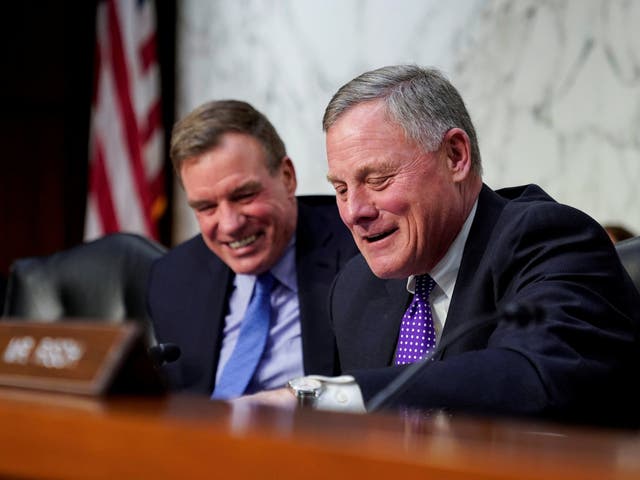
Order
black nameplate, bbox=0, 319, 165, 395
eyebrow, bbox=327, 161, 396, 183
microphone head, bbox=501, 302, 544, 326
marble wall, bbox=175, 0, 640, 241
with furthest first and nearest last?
1. marble wall, bbox=175, 0, 640, 241
2. eyebrow, bbox=327, 161, 396, 183
3. microphone head, bbox=501, 302, 544, 326
4. black nameplate, bbox=0, 319, 165, 395

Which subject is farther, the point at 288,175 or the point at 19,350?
the point at 288,175

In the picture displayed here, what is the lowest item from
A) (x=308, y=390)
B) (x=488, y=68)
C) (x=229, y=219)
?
(x=308, y=390)

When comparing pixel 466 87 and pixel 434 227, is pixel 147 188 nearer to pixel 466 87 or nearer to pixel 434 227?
pixel 466 87

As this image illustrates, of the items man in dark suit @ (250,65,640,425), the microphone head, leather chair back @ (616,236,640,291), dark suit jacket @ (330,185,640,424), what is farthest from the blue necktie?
the microphone head

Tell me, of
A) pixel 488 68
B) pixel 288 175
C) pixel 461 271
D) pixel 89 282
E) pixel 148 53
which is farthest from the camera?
pixel 148 53

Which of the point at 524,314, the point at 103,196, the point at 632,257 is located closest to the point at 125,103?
the point at 103,196

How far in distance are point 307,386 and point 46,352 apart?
20.2 inches

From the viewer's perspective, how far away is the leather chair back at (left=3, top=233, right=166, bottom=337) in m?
3.32

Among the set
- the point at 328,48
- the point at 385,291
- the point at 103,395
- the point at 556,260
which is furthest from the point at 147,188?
the point at 103,395

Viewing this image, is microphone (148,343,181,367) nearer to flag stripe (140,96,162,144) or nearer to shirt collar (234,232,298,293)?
shirt collar (234,232,298,293)

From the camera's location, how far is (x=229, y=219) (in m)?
2.90

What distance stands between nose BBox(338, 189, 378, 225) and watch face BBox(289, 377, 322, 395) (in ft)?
1.78

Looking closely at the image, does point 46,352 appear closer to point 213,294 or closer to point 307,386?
point 307,386

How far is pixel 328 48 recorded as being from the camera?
4129 millimetres
